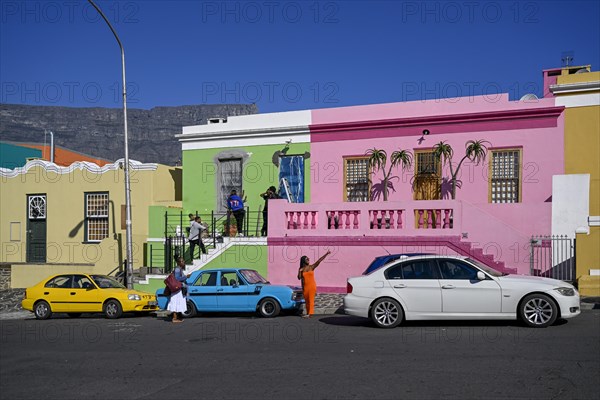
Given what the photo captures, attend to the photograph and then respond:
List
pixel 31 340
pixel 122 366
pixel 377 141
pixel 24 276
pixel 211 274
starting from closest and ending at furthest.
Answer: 1. pixel 122 366
2. pixel 31 340
3. pixel 211 274
4. pixel 377 141
5. pixel 24 276

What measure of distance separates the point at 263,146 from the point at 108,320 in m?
8.90

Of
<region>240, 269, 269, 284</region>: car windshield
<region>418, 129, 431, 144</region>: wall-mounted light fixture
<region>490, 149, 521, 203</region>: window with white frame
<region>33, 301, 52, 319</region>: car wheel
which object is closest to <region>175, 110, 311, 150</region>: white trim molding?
<region>418, 129, 431, 144</region>: wall-mounted light fixture

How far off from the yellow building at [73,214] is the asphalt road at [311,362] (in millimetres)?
11752

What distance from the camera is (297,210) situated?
1995cm

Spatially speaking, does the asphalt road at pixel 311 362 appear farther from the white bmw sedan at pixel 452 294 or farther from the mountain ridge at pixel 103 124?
the mountain ridge at pixel 103 124

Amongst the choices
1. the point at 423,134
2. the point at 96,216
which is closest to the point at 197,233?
the point at 96,216

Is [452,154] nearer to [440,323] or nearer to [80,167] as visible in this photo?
[440,323]

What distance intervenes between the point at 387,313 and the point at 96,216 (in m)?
17.1

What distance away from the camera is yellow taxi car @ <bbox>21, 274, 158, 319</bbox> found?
17.5m

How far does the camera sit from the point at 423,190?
70.3 feet

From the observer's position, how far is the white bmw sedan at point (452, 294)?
12117 millimetres

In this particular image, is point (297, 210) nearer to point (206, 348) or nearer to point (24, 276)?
point (206, 348)

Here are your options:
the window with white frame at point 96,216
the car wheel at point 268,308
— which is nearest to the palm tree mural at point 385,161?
the car wheel at point 268,308

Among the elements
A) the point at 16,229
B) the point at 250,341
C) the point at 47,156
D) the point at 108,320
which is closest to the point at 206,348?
the point at 250,341
